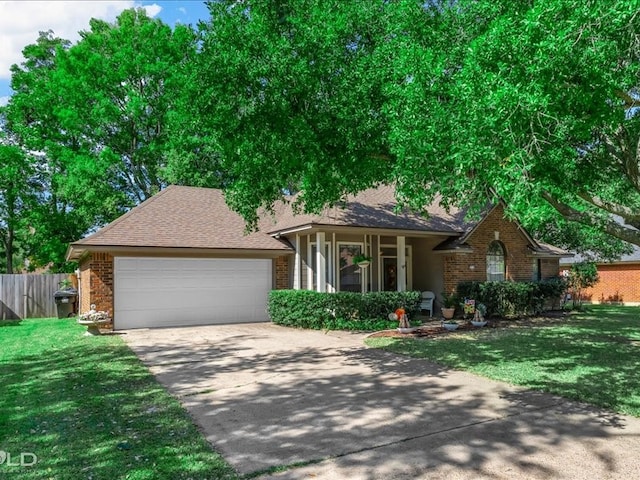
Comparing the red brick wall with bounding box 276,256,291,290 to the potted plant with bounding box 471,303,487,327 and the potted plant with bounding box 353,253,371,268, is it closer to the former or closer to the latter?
the potted plant with bounding box 353,253,371,268

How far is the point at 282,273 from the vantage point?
16.5m

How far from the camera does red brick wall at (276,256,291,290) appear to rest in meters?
16.4

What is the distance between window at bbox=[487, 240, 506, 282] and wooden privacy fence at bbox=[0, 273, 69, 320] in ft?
57.7

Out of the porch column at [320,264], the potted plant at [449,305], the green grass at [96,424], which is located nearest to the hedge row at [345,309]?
the porch column at [320,264]

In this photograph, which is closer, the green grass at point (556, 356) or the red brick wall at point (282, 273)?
the green grass at point (556, 356)

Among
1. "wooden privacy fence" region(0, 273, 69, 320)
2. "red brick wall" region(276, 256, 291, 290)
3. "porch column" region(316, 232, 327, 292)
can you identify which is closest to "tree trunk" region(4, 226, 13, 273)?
"wooden privacy fence" region(0, 273, 69, 320)

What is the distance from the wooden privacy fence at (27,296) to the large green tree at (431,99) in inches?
520

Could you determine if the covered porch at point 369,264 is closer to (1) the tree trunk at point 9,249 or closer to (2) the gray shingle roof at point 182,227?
(2) the gray shingle roof at point 182,227

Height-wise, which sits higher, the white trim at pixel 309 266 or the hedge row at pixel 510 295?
the white trim at pixel 309 266

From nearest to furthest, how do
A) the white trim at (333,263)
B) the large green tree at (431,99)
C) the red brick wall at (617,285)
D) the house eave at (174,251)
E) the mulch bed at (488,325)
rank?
the large green tree at (431,99), the mulch bed at (488,325), the house eave at (174,251), the white trim at (333,263), the red brick wall at (617,285)

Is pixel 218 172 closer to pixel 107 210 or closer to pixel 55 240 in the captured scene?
pixel 107 210

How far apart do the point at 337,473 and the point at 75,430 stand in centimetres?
295

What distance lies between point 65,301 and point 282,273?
9208 mm

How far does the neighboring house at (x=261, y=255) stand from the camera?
14.0 metres
